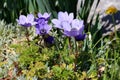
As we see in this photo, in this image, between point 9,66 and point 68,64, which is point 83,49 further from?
point 9,66

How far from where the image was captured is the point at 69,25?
240cm

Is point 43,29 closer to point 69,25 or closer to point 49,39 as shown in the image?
point 49,39

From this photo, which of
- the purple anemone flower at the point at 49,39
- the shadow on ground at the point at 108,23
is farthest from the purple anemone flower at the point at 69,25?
the shadow on ground at the point at 108,23

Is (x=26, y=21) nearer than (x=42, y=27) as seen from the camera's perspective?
No

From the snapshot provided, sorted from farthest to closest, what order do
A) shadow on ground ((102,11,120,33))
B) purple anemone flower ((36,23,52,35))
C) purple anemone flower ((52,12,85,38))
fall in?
shadow on ground ((102,11,120,33)), purple anemone flower ((36,23,52,35)), purple anemone flower ((52,12,85,38))

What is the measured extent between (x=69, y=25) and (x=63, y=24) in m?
0.04

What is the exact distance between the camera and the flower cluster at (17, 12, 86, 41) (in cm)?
238

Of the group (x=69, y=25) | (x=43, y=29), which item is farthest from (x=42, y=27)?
(x=69, y=25)

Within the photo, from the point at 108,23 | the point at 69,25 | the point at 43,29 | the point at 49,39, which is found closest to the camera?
the point at 69,25

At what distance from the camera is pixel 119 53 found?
2949mm

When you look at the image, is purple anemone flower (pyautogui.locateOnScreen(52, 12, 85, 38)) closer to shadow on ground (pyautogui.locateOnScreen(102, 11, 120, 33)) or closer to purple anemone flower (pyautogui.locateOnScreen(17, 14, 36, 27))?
purple anemone flower (pyautogui.locateOnScreen(17, 14, 36, 27))

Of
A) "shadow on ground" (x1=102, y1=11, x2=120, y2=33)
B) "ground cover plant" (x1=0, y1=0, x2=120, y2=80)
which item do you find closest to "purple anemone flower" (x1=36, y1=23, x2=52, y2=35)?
"ground cover plant" (x1=0, y1=0, x2=120, y2=80)

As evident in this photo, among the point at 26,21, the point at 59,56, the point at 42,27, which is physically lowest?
the point at 59,56

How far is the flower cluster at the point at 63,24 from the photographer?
238 cm
